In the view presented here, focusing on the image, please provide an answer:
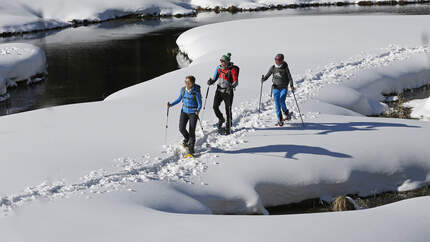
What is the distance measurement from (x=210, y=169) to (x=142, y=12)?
199 ft

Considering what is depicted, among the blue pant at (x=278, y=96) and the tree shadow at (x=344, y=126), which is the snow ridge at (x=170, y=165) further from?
the blue pant at (x=278, y=96)

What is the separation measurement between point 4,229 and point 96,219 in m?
1.57

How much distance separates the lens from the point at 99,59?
1401 inches

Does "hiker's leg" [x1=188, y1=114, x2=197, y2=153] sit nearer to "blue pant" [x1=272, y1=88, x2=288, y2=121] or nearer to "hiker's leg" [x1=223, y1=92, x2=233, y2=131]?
"hiker's leg" [x1=223, y1=92, x2=233, y2=131]

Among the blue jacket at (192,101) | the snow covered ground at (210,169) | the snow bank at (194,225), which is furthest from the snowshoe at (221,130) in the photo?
the snow bank at (194,225)

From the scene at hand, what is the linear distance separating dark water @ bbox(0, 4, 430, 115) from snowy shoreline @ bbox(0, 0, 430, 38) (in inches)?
119

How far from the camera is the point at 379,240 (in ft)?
25.5

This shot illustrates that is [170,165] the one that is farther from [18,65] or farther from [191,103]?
[18,65]

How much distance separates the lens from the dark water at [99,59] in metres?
25.4

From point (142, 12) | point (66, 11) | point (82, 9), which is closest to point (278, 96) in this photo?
point (66, 11)

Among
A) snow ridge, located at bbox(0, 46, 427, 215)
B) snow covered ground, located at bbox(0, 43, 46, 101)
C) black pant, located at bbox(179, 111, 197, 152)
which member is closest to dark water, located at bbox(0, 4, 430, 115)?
snow covered ground, located at bbox(0, 43, 46, 101)

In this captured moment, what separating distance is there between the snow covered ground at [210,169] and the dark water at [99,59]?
6256 mm

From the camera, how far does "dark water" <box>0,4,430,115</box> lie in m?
25.4

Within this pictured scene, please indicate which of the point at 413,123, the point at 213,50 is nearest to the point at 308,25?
the point at 213,50
